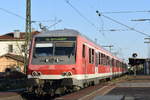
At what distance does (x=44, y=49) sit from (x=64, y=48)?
99cm

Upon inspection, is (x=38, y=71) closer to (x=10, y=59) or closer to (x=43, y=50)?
(x=43, y=50)

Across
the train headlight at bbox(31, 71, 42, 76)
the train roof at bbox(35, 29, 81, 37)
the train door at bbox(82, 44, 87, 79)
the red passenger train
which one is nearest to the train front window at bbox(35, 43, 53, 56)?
the red passenger train

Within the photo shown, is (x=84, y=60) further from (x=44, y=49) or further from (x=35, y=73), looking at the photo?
(x=35, y=73)

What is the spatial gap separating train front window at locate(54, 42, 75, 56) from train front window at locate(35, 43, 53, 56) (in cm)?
30

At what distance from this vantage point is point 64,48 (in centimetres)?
1877

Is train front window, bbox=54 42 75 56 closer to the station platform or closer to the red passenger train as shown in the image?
the red passenger train

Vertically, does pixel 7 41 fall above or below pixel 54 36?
above

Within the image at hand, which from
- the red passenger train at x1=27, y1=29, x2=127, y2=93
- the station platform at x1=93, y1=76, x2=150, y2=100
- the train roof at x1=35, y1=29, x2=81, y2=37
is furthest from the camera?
the train roof at x1=35, y1=29, x2=81, y2=37

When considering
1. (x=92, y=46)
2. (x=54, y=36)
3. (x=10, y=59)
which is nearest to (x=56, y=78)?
(x=54, y=36)

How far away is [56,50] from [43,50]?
2.11 ft

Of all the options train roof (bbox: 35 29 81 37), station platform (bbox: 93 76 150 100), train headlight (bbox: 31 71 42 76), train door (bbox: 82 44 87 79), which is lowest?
station platform (bbox: 93 76 150 100)

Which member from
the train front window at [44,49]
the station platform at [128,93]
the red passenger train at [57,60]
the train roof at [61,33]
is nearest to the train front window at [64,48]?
the red passenger train at [57,60]

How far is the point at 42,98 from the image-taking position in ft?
67.0

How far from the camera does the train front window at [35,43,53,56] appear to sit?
18.7 meters
